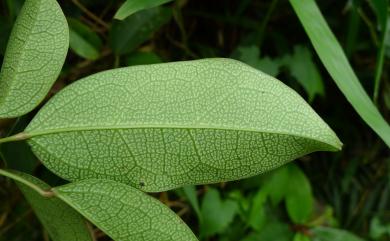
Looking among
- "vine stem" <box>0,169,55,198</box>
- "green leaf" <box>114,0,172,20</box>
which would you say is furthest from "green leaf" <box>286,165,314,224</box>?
"vine stem" <box>0,169,55,198</box>

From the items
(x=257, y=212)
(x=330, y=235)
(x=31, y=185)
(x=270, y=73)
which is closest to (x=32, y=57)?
(x=31, y=185)

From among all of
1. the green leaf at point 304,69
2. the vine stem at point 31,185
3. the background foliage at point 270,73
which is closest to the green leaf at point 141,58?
the background foliage at point 270,73

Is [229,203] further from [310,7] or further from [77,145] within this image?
[77,145]

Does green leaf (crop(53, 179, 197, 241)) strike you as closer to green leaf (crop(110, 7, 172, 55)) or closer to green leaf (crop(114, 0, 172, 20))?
green leaf (crop(114, 0, 172, 20))

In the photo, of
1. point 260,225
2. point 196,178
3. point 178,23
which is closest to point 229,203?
point 260,225

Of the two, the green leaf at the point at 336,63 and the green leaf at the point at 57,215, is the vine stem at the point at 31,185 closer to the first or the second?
the green leaf at the point at 57,215

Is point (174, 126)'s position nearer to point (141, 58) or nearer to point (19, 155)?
point (19, 155)

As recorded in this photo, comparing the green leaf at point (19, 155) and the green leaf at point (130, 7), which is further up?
the green leaf at point (130, 7)
